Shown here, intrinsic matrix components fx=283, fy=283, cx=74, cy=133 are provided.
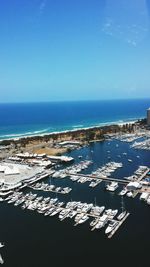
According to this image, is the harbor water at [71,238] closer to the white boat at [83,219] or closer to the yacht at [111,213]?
the white boat at [83,219]

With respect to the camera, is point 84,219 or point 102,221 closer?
point 102,221

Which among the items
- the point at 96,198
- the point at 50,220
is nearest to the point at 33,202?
the point at 50,220

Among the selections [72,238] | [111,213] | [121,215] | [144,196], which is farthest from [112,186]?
[72,238]

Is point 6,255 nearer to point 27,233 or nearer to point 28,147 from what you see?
point 27,233

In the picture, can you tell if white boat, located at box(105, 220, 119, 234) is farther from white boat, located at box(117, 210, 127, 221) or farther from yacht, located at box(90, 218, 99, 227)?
yacht, located at box(90, 218, 99, 227)

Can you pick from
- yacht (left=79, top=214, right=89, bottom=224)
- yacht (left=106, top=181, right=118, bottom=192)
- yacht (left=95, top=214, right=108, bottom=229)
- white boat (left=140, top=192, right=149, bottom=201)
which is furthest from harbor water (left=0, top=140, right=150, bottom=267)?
yacht (left=106, top=181, right=118, bottom=192)

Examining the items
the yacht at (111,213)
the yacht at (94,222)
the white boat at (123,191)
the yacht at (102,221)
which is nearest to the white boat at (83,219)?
the yacht at (94,222)

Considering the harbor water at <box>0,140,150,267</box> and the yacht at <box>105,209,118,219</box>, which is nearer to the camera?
the harbor water at <box>0,140,150,267</box>

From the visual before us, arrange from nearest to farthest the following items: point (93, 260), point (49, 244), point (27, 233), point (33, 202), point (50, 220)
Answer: point (93, 260) < point (49, 244) < point (27, 233) < point (50, 220) < point (33, 202)

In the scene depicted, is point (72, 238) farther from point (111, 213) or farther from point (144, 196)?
point (144, 196)

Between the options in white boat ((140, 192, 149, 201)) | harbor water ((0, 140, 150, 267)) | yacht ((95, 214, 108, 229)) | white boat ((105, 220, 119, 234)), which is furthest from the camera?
white boat ((140, 192, 149, 201))

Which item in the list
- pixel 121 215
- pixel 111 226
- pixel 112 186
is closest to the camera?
pixel 111 226
